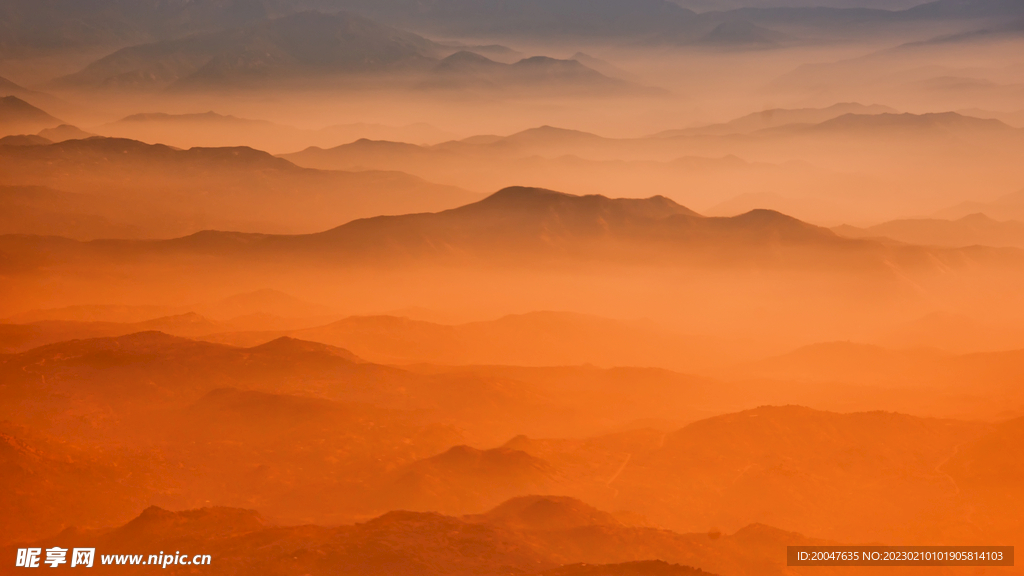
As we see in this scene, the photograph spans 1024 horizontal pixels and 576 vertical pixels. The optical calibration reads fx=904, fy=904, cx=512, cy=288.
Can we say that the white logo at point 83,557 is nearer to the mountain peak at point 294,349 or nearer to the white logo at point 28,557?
the white logo at point 28,557

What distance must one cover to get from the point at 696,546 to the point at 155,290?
510 feet

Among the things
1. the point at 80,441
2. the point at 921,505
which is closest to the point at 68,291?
the point at 80,441

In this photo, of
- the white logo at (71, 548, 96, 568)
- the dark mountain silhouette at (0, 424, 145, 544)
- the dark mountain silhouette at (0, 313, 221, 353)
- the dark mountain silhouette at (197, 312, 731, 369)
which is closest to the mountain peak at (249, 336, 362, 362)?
the dark mountain silhouette at (197, 312, 731, 369)

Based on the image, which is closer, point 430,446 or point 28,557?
point 28,557

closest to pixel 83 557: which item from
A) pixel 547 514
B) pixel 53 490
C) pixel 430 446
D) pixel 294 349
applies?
pixel 53 490

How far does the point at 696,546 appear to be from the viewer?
58.1m

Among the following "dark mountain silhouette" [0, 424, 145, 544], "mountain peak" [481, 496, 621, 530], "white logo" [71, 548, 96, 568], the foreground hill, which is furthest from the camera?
the foreground hill

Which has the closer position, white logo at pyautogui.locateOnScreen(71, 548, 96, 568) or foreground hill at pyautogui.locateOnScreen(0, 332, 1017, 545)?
white logo at pyautogui.locateOnScreen(71, 548, 96, 568)

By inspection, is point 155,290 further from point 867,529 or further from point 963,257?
point 963,257

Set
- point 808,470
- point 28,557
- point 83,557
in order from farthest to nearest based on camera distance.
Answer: point 808,470
point 28,557
point 83,557

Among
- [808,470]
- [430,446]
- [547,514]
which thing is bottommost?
[547,514]

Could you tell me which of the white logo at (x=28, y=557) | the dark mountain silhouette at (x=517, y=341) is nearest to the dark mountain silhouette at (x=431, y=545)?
the white logo at (x=28, y=557)

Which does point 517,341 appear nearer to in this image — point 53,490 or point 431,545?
point 53,490

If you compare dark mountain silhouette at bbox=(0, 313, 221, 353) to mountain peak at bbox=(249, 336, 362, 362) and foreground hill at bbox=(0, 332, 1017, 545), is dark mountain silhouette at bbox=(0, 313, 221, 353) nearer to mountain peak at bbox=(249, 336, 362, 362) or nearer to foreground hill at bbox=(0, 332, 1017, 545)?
foreground hill at bbox=(0, 332, 1017, 545)
